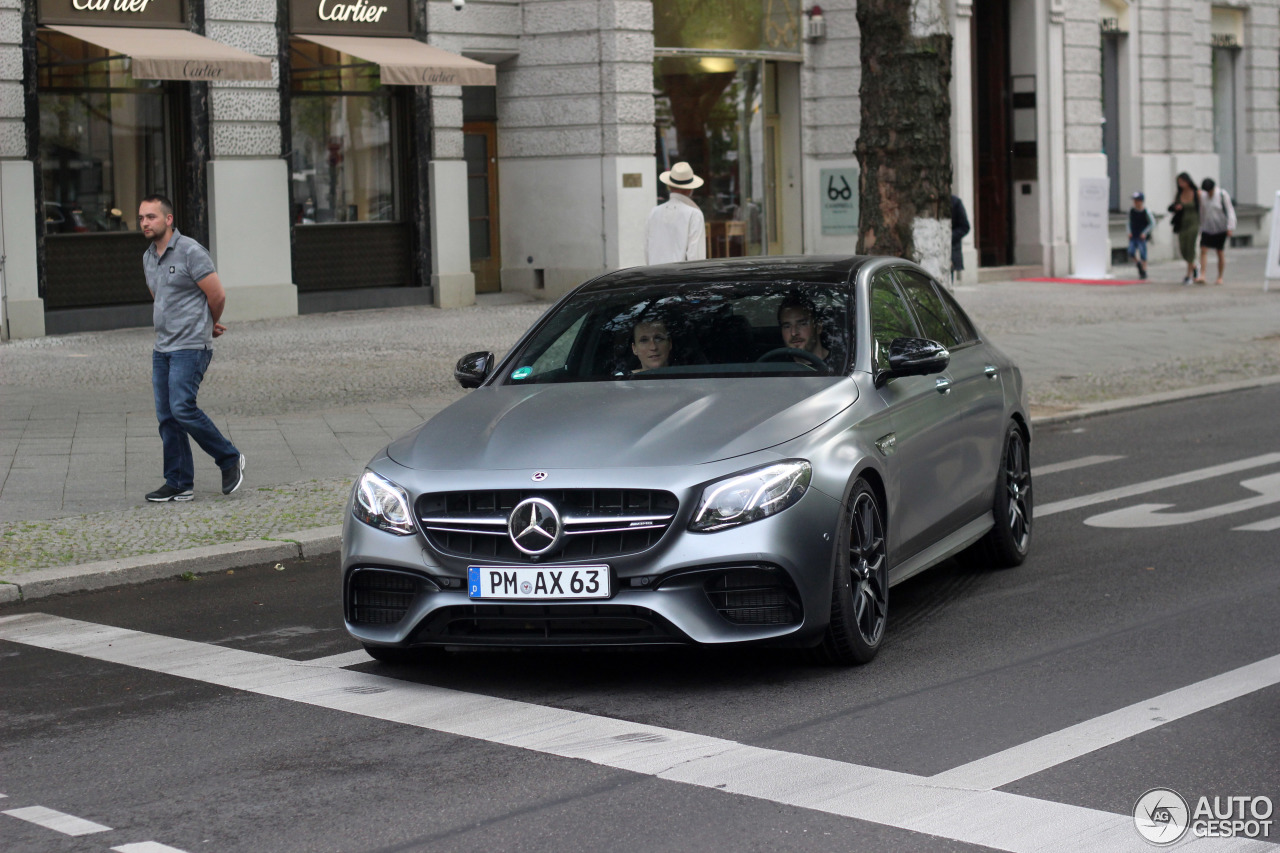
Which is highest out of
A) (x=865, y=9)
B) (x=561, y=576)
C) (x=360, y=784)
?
(x=865, y=9)

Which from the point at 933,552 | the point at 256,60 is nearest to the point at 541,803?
the point at 933,552

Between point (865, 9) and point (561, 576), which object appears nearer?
point (561, 576)

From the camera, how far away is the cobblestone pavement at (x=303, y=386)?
972 centimetres

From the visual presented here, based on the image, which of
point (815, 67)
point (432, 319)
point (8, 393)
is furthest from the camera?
point (815, 67)

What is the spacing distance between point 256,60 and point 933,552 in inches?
616

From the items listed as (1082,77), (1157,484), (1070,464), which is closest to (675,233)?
(1070,464)

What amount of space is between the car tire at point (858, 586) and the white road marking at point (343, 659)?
5.80 feet

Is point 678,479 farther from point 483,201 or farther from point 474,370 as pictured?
point 483,201

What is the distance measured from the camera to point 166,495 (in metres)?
10.2

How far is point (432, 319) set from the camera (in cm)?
2291

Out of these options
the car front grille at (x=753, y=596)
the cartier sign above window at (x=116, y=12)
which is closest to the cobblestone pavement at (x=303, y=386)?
→ the cartier sign above window at (x=116, y=12)

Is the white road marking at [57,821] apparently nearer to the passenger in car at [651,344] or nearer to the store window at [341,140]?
the passenger in car at [651,344]

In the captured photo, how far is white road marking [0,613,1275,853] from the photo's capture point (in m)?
4.43

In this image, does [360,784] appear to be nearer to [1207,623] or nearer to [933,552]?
[933,552]
